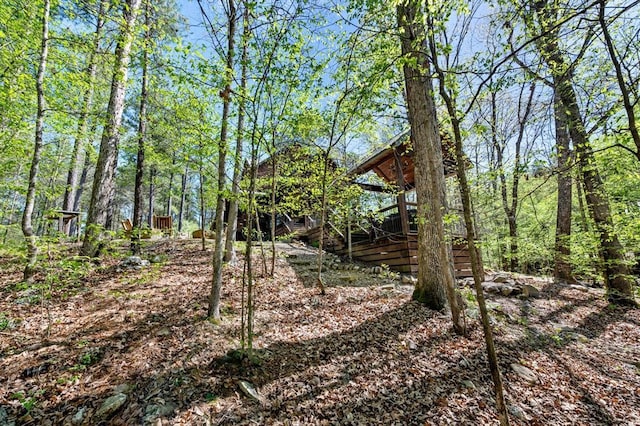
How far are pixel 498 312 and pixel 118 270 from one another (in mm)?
7517

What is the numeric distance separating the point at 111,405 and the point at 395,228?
7.82 meters

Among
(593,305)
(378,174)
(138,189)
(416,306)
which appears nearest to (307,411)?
(416,306)

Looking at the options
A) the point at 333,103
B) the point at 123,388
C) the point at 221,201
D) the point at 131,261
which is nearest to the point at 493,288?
the point at 333,103

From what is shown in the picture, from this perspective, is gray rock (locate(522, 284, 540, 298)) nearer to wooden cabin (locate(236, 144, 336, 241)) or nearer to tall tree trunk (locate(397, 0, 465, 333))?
tall tree trunk (locate(397, 0, 465, 333))

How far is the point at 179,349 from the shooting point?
2.92m

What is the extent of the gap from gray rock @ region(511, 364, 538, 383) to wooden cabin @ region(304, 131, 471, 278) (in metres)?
4.01

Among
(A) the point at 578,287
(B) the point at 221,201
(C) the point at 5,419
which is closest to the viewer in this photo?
(C) the point at 5,419

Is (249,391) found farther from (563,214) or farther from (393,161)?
(563,214)

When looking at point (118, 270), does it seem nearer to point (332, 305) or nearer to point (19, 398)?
point (19, 398)

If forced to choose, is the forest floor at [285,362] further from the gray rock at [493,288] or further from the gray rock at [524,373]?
the gray rock at [493,288]

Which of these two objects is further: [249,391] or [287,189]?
[287,189]

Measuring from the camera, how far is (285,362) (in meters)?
2.98

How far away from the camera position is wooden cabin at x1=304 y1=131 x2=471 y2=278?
791 centimetres

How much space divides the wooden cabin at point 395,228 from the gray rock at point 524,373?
13.1 ft
